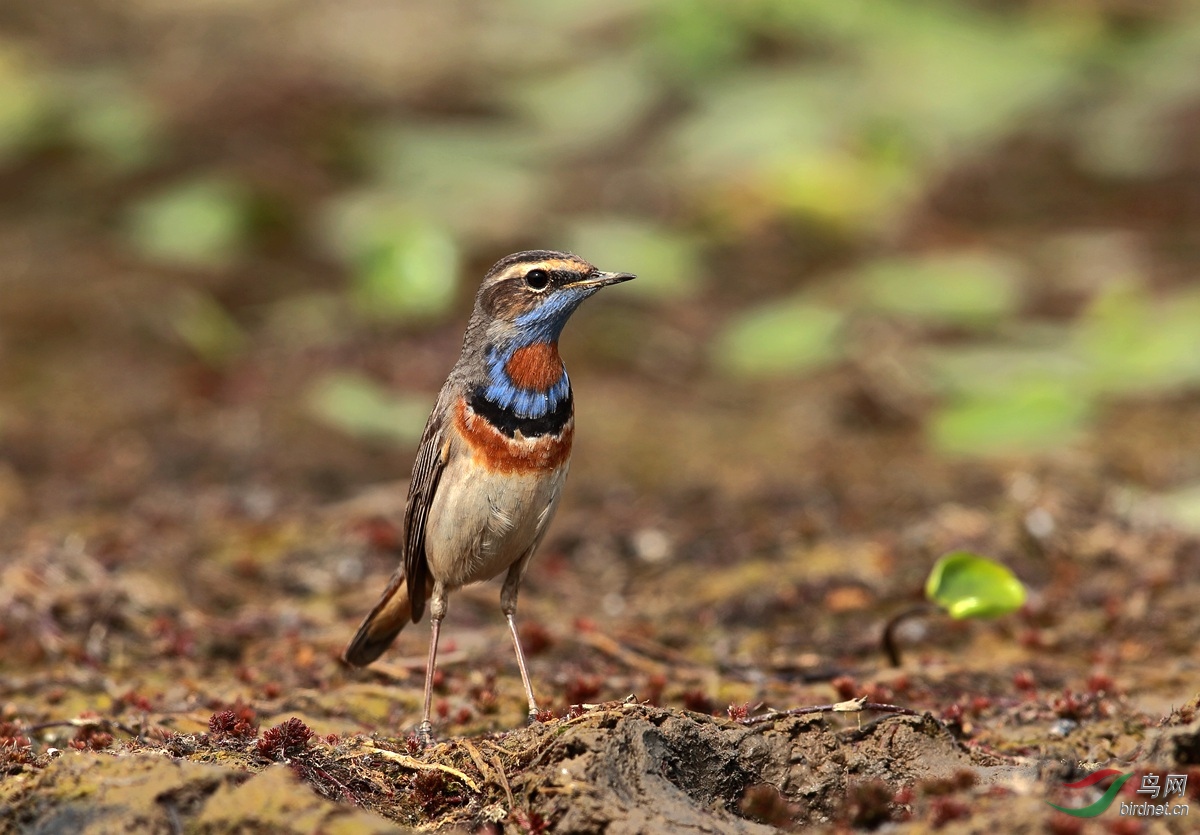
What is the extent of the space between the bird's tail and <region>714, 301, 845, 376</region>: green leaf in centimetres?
516

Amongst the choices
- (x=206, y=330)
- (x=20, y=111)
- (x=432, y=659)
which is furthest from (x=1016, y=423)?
(x=20, y=111)

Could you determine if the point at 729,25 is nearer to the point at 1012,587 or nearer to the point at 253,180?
the point at 253,180

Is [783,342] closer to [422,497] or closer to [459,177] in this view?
[459,177]

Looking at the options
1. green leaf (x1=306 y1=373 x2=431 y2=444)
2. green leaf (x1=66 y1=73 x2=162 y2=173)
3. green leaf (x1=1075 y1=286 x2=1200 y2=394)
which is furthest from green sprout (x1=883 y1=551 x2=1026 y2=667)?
green leaf (x1=66 y1=73 x2=162 y2=173)

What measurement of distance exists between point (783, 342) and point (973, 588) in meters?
5.16

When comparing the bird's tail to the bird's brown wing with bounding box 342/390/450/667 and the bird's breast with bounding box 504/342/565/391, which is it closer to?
the bird's brown wing with bounding box 342/390/450/667

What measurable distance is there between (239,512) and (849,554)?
11.9 ft

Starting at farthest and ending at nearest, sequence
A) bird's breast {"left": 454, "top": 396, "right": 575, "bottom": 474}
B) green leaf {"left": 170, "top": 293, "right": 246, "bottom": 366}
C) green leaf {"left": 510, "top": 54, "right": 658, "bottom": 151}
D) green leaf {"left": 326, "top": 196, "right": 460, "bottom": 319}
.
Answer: green leaf {"left": 510, "top": 54, "right": 658, "bottom": 151}
green leaf {"left": 170, "top": 293, "right": 246, "bottom": 366}
green leaf {"left": 326, "top": 196, "right": 460, "bottom": 319}
bird's breast {"left": 454, "top": 396, "right": 575, "bottom": 474}

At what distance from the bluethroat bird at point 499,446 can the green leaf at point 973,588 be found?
5.19 feet

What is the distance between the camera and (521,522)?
17.7ft

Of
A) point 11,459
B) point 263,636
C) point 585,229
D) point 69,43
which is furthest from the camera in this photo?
point 69,43

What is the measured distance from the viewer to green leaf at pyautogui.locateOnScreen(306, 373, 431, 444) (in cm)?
910

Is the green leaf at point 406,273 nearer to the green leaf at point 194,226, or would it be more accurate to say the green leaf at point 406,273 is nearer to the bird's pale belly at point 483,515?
the green leaf at point 194,226

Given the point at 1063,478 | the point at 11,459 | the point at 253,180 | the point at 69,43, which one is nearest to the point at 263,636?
the point at 11,459
